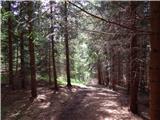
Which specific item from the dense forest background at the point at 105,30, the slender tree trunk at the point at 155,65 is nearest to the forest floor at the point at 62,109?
the dense forest background at the point at 105,30

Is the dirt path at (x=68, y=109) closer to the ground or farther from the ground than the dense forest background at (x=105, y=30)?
closer to the ground

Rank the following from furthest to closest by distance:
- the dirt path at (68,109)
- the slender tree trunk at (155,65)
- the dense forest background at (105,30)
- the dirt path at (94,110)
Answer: the dirt path at (68,109) < the dirt path at (94,110) < the dense forest background at (105,30) < the slender tree trunk at (155,65)

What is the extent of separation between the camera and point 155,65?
11.0ft

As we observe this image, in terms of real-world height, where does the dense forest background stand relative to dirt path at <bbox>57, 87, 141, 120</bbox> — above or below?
above

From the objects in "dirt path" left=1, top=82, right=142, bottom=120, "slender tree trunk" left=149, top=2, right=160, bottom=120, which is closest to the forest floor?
"dirt path" left=1, top=82, right=142, bottom=120

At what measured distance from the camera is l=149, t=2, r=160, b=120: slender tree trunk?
129 inches

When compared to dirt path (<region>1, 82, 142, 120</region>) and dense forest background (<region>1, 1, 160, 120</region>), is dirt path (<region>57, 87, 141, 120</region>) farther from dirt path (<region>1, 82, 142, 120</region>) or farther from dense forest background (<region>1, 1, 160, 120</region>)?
dense forest background (<region>1, 1, 160, 120</region>)

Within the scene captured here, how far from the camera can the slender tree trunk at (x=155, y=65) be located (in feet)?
10.8

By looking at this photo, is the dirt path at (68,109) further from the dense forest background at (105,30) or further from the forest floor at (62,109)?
the dense forest background at (105,30)

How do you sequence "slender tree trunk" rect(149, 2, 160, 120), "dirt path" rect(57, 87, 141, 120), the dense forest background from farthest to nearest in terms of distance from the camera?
1. "dirt path" rect(57, 87, 141, 120)
2. the dense forest background
3. "slender tree trunk" rect(149, 2, 160, 120)

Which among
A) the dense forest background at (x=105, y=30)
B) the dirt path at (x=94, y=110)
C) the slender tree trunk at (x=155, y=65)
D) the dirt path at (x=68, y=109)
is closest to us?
the slender tree trunk at (x=155, y=65)

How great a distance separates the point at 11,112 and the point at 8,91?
264 inches

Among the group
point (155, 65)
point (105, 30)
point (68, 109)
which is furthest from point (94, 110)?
point (155, 65)

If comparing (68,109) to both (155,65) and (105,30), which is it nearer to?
(105,30)
